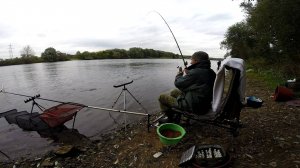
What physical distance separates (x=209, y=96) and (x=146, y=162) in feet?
6.67

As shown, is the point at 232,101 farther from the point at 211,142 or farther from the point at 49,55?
the point at 49,55

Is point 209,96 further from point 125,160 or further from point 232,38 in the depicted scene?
point 232,38

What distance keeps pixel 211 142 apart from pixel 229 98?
47.5 inches

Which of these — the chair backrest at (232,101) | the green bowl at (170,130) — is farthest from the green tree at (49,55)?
the chair backrest at (232,101)

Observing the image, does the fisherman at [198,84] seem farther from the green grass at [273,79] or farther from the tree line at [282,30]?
the tree line at [282,30]

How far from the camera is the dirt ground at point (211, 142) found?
15.1ft

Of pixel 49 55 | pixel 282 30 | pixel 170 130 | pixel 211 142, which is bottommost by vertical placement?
pixel 211 142

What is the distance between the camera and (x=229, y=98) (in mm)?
4906

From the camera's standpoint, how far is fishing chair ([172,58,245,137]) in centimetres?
468

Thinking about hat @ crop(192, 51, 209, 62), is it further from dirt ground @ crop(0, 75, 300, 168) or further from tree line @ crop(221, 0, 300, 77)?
tree line @ crop(221, 0, 300, 77)

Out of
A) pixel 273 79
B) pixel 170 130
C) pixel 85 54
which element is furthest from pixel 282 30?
pixel 85 54

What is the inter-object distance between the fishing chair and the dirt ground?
0.58m

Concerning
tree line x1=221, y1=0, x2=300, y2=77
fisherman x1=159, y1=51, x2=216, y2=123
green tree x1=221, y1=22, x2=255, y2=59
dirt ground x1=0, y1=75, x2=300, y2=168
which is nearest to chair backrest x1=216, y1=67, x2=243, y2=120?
fisherman x1=159, y1=51, x2=216, y2=123

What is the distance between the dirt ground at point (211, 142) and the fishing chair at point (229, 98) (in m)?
0.58
